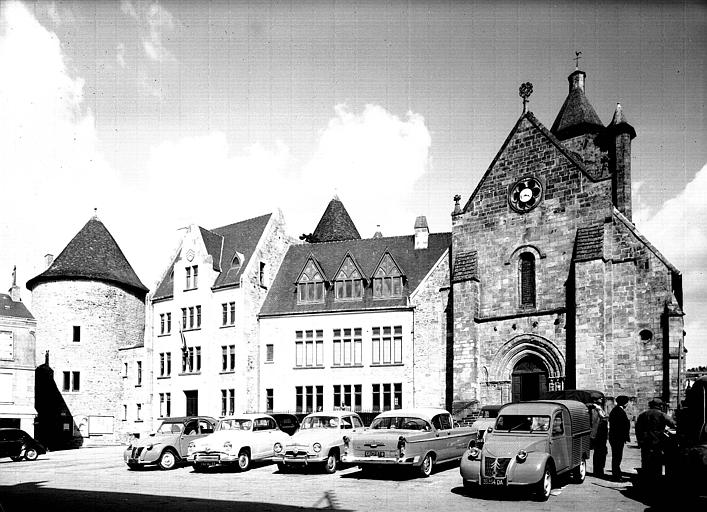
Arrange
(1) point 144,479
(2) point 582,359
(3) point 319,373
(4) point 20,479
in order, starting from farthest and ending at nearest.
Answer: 1. (3) point 319,373
2. (2) point 582,359
3. (4) point 20,479
4. (1) point 144,479

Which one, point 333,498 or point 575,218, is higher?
point 575,218

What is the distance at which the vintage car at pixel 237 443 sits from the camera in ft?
66.7

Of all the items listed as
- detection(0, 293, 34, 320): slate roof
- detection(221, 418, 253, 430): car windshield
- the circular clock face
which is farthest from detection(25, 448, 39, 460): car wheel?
the circular clock face

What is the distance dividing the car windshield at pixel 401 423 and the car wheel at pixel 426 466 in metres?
0.75

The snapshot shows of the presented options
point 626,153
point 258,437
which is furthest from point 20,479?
point 626,153

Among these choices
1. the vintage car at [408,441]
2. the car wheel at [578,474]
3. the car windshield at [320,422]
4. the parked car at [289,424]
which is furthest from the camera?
the parked car at [289,424]

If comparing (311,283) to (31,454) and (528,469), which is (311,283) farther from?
(528,469)

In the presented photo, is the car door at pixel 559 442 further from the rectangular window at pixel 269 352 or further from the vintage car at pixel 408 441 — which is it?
the rectangular window at pixel 269 352

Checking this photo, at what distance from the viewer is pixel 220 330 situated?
42625 millimetres

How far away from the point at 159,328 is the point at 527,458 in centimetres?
3599

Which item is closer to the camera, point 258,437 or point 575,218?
point 258,437

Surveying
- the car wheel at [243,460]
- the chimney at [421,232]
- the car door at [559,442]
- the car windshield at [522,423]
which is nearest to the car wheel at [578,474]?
the car door at [559,442]

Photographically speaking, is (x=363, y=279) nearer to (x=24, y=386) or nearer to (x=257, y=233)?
(x=257, y=233)

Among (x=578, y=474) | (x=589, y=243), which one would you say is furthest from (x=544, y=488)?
(x=589, y=243)
